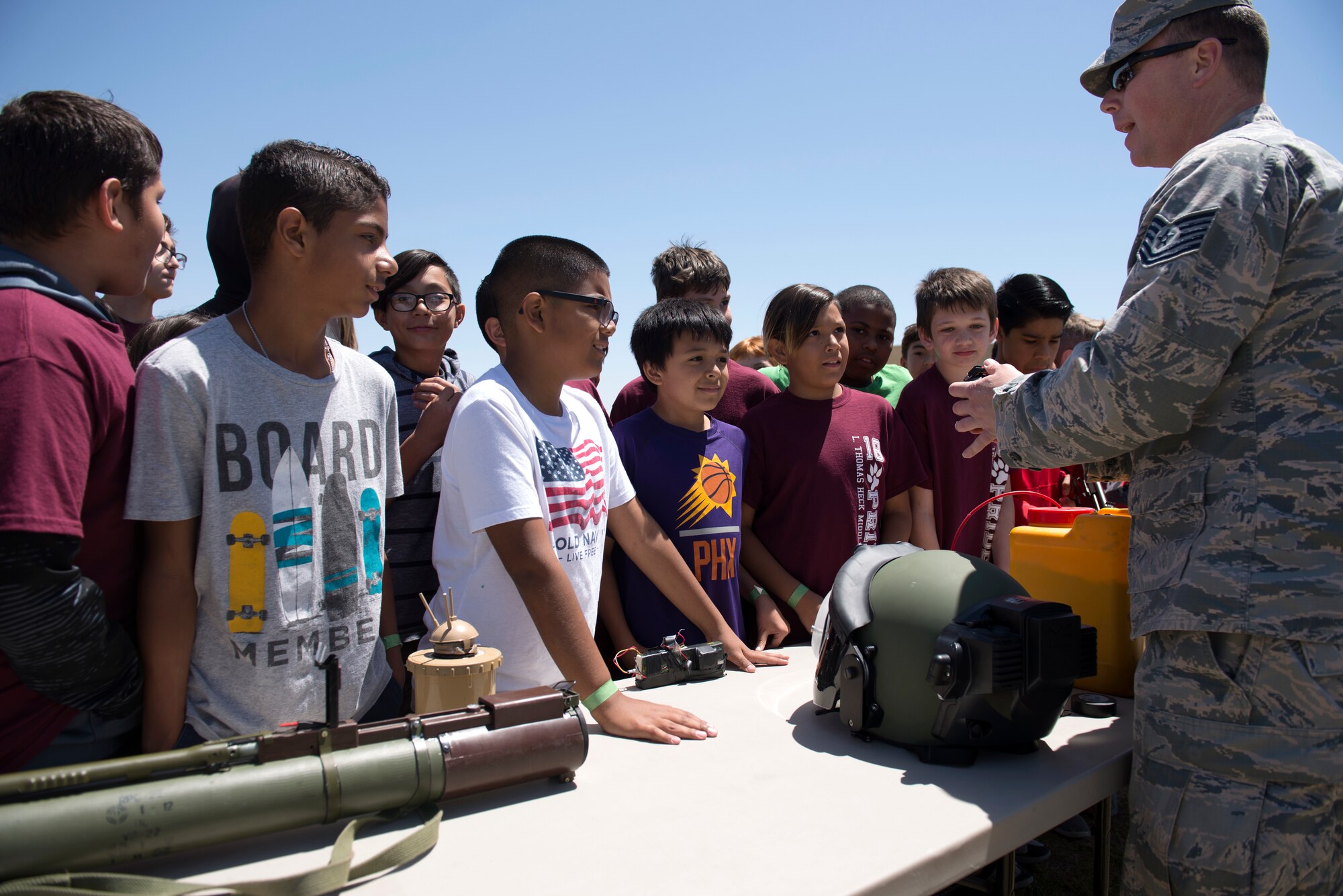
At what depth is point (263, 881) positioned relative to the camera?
3.47 ft

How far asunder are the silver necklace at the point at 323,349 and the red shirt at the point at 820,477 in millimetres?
1711

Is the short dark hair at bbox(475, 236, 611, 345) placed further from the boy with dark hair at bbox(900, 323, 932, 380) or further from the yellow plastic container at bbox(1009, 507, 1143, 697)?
the boy with dark hair at bbox(900, 323, 932, 380)

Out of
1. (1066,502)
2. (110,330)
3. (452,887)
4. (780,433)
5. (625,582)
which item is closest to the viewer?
(452,887)

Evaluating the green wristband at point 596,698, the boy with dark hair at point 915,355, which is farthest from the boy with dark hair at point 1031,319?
the green wristband at point 596,698

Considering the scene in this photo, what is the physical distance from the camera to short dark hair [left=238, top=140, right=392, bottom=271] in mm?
1646

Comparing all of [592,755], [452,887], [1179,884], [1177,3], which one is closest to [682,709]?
[592,755]

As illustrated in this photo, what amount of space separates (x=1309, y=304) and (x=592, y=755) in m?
1.59

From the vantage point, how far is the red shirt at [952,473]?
339 centimetres

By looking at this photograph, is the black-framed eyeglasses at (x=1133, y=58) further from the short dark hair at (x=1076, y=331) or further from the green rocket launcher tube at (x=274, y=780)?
the short dark hair at (x=1076, y=331)

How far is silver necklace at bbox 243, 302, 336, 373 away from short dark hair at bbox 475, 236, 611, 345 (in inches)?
23.9

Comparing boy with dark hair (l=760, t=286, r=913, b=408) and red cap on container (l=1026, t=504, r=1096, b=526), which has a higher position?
boy with dark hair (l=760, t=286, r=913, b=408)

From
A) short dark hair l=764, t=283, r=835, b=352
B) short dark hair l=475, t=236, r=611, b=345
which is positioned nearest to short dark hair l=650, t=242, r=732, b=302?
short dark hair l=764, t=283, r=835, b=352

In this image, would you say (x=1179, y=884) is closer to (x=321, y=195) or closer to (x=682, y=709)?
(x=682, y=709)

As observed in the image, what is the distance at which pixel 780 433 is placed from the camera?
3133 mm
